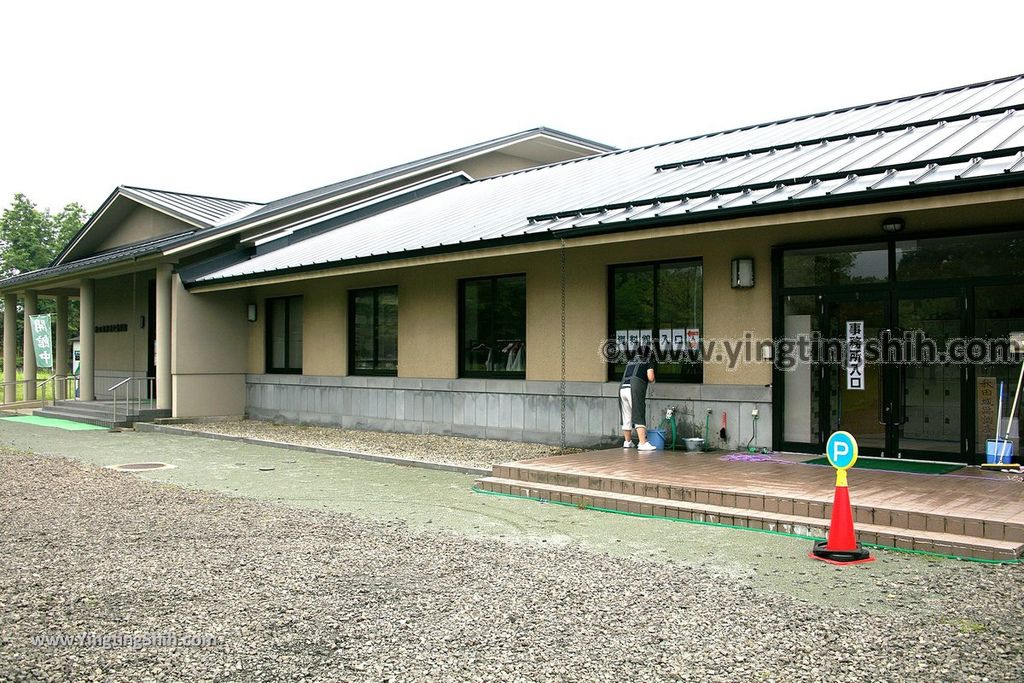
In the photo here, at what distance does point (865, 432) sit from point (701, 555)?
4.81 metres

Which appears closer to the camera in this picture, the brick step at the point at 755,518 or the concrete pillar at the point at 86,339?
the brick step at the point at 755,518

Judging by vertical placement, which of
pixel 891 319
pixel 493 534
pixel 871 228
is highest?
pixel 871 228

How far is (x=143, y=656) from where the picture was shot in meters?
4.16

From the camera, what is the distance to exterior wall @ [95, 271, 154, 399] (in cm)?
2309

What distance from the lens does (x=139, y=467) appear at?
1154 cm

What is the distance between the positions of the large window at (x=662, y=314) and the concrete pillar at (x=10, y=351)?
62.4ft

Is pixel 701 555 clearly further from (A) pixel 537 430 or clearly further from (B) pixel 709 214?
(A) pixel 537 430

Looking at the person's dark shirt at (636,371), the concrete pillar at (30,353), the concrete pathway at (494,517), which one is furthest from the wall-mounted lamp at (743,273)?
the concrete pillar at (30,353)

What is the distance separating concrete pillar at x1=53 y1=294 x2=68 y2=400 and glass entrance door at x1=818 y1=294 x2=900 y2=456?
73.7 ft

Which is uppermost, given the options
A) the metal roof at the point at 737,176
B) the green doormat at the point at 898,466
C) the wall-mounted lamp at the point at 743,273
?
the metal roof at the point at 737,176

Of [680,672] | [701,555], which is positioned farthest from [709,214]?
[680,672]

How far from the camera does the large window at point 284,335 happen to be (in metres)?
18.3

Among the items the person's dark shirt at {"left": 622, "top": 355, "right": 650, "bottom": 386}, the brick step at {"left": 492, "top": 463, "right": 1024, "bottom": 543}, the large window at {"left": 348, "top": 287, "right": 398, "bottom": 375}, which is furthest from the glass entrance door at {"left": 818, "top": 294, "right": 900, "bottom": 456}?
the large window at {"left": 348, "top": 287, "right": 398, "bottom": 375}

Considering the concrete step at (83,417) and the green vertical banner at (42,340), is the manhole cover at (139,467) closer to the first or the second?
the concrete step at (83,417)
